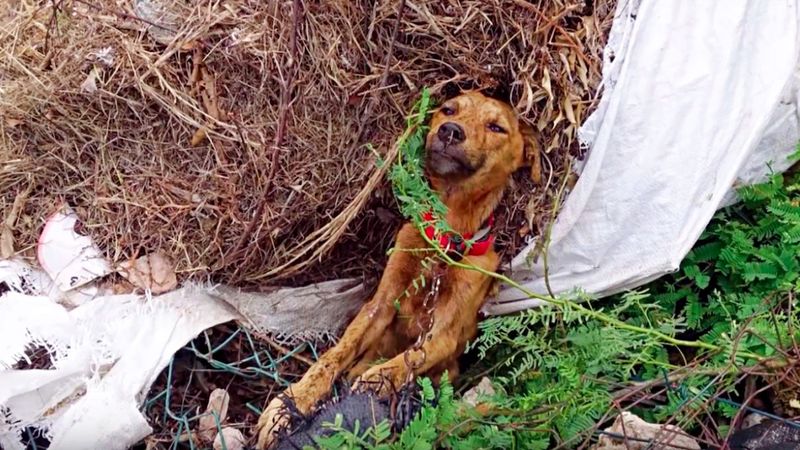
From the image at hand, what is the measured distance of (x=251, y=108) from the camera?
12.6ft

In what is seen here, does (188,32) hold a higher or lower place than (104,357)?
higher

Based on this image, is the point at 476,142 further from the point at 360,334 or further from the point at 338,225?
the point at 360,334

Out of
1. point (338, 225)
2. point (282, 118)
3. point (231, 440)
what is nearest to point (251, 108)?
point (282, 118)

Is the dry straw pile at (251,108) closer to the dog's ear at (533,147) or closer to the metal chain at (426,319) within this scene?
the dog's ear at (533,147)

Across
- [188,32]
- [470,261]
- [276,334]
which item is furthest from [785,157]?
[188,32]

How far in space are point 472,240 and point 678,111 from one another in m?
0.99

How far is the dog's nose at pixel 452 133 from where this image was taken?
12.1ft

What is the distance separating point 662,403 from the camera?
3629 mm

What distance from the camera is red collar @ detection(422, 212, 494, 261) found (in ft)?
12.4

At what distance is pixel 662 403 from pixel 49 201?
107 inches

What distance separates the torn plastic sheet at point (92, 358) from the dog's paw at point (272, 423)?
0.44 meters

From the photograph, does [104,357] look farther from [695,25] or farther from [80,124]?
[695,25]

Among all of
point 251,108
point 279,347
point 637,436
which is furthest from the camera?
point 279,347

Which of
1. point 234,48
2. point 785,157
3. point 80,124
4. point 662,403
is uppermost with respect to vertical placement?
point 234,48
